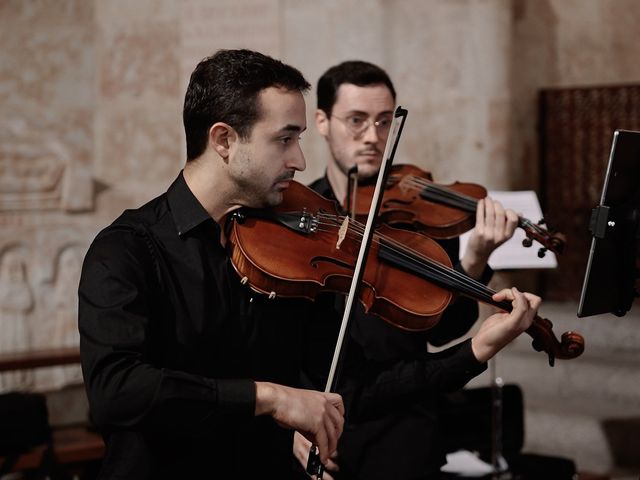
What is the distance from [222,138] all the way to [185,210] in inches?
7.1

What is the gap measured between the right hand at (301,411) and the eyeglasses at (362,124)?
1.26m

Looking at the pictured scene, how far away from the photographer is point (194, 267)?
2.04 metres

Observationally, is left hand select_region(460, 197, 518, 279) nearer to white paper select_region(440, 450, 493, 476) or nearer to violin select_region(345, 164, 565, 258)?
violin select_region(345, 164, 565, 258)

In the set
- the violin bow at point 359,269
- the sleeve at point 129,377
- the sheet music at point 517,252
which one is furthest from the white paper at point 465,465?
the sleeve at point 129,377

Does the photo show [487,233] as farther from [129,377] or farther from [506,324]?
[129,377]

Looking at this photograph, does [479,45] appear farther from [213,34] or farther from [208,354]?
[208,354]

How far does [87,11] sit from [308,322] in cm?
402

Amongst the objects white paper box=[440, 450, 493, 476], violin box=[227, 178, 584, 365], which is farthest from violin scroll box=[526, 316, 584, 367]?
white paper box=[440, 450, 493, 476]

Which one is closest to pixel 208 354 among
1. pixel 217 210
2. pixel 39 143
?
pixel 217 210

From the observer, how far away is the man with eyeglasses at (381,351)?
228 cm

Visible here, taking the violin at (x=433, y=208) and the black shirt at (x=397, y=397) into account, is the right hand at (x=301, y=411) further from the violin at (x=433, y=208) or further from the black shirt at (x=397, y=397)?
the violin at (x=433, y=208)

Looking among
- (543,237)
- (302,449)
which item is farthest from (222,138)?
(543,237)

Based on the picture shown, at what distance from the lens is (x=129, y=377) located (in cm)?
177

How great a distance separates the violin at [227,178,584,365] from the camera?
207 cm
